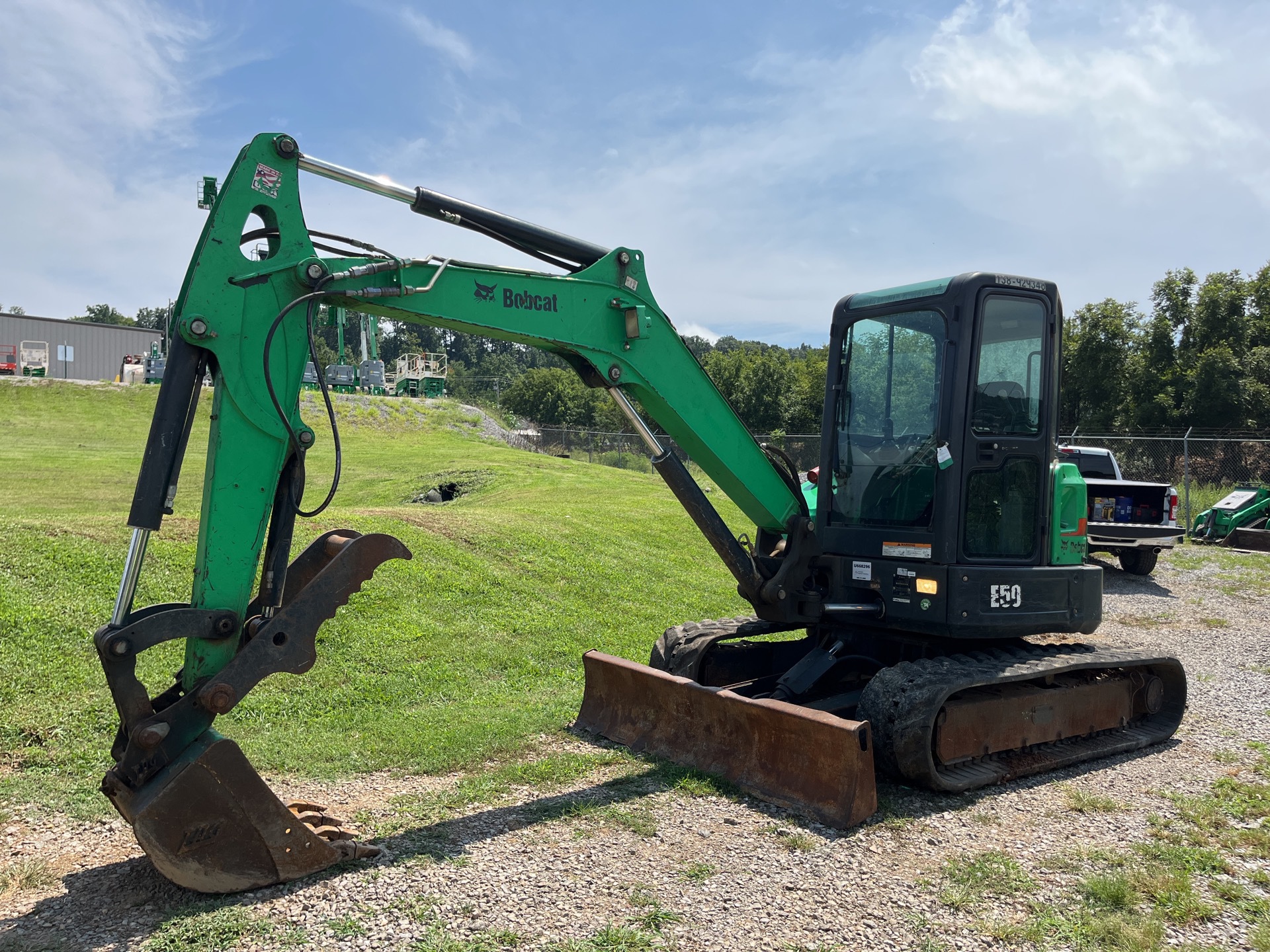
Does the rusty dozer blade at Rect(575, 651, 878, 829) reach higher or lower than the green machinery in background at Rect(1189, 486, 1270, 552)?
lower

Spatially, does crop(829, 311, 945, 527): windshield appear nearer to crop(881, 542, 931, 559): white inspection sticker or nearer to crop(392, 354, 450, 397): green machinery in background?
crop(881, 542, 931, 559): white inspection sticker

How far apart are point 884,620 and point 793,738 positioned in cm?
127

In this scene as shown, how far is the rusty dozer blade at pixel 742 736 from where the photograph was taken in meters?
5.43

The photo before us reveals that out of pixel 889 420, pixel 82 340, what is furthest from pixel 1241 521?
pixel 82 340

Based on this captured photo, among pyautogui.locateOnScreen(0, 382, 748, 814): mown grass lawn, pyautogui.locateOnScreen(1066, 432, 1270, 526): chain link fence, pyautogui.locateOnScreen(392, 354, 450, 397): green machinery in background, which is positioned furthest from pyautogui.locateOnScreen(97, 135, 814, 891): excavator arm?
pyautogui.locateOnScreen(392, 354, 450, 397): green machinery in background

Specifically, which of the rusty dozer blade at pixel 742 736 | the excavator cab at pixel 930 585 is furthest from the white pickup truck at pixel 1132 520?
the rusty dozer blade at pixel 742 736

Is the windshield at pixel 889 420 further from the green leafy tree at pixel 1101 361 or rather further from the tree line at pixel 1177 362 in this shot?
the green leafy tree at pixel 1101 361

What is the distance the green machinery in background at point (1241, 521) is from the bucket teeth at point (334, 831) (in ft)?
65.1

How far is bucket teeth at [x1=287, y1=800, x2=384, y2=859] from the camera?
15.1 feet

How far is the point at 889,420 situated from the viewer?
6.67 m

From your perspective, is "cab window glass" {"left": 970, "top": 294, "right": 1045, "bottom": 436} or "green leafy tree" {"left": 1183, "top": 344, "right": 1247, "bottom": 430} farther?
"green leafy tree" {"left": 1183, "top": 344, "right": 1247, "bottom": 430}

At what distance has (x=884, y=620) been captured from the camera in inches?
259

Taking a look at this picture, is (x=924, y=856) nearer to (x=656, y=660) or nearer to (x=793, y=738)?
(x=793, y=738)

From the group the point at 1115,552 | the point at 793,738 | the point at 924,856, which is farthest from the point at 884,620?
the point at 1115,552
